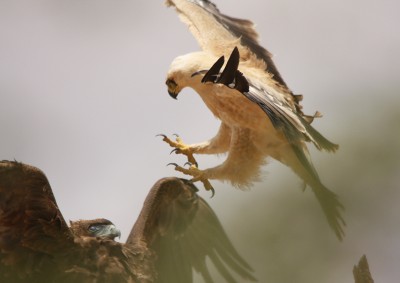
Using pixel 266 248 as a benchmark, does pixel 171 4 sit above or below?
above

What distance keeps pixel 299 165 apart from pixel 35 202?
922 millimetres

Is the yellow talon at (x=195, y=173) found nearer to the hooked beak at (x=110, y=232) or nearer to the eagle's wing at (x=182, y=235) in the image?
the eagle's wing at (x=182, y=235)

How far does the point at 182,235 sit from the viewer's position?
2.90 metres

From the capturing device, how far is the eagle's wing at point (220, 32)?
284 centimetres

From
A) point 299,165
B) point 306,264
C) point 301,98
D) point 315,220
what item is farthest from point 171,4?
point 306,264

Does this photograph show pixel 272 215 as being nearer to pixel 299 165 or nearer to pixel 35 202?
pixel 299 165

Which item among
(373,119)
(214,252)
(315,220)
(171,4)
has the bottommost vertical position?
(214,252)

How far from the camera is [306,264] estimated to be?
2.20m

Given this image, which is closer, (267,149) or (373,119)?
(373,119)

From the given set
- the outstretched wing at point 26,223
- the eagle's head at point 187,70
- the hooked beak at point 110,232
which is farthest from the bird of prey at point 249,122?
the outstretched wing at point 26,223

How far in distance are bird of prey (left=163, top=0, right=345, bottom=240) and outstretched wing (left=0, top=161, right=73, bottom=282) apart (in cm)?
52

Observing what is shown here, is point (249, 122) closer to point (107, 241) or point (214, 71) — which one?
point (214, 71)

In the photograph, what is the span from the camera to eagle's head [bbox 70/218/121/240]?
2572 mm

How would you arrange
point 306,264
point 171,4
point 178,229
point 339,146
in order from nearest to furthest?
A: point 306,264
point 339,146
point 178,229
point 171,4
